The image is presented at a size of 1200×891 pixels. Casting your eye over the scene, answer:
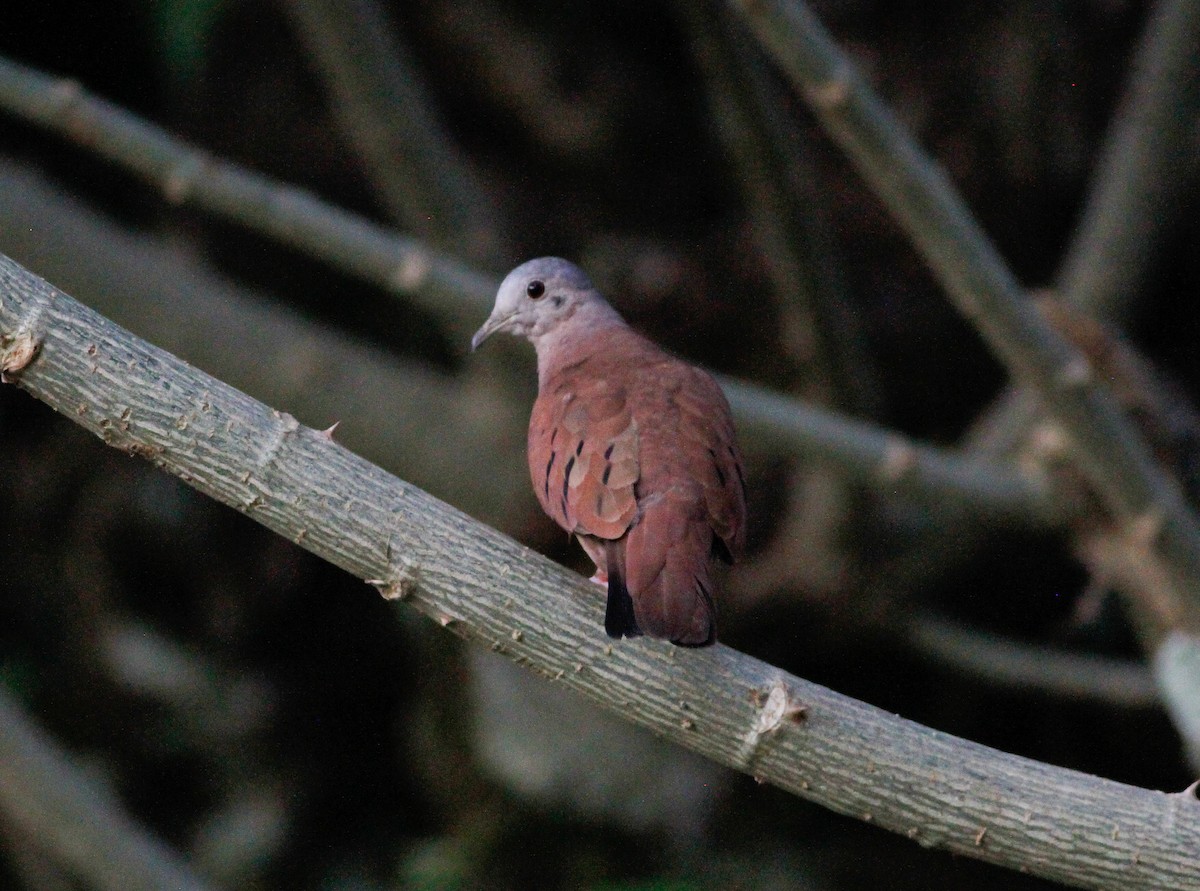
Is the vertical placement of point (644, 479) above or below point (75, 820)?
above

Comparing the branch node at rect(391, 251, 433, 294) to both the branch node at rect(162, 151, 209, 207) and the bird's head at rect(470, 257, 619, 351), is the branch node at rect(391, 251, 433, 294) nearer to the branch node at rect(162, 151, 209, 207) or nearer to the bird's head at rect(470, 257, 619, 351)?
the bird's head at rect(470, 257, 619, 351)

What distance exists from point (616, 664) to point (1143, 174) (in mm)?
2793

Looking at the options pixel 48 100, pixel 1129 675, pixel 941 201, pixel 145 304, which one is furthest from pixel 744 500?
pixel 145 304

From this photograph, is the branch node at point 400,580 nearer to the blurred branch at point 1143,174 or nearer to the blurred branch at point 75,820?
the blurred branch at point 75,820

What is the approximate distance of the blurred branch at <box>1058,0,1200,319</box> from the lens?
3.82 meters

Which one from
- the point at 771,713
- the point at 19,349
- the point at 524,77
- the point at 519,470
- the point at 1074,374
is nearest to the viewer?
the point at 19,349

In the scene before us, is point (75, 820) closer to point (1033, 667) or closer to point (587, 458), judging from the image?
point (587, 458)

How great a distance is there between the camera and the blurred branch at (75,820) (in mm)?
4059

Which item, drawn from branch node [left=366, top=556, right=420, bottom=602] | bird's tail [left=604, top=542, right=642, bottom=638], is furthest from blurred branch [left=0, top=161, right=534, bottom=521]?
branch node [left=366, top=556, right=420, bottom=602]

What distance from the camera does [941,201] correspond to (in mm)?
3057

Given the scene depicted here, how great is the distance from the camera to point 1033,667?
4.39 m

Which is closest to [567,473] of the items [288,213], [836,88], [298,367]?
[836,88]

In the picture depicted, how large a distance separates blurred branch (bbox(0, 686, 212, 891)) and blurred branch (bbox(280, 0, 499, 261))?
6.43 feet

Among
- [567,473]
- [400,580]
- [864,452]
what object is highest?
[864,452]
